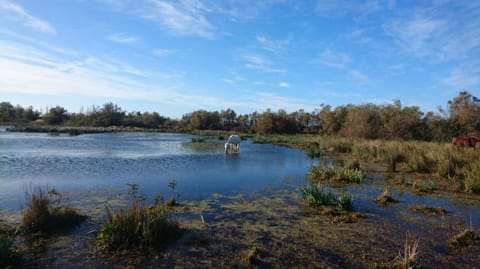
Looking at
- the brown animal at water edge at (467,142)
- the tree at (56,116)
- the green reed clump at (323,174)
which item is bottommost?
the green reed clump at (323,174)

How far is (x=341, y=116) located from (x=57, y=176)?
158 ft

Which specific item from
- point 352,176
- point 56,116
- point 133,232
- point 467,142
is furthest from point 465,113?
point 56,116

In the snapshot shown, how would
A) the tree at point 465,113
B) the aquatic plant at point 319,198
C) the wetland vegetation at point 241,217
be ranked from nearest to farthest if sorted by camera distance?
the wetland vegetation at point 241,217 → the aquatic plant at point 319,198 → the tree at point 465,113

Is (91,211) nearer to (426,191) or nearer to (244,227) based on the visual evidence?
(244,227)

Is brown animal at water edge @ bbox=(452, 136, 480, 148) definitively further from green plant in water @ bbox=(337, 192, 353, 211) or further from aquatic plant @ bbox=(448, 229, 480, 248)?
aquatic plant @ bbox=(448, 229, 480, 248)

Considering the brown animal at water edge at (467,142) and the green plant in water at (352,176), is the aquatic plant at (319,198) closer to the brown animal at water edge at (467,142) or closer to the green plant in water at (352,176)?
the green plant in water at (352,176)

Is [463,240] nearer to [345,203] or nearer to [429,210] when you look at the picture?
[429,210]

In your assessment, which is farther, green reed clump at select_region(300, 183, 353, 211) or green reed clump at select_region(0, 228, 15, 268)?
green reed clump at select_region(300, 183, 353, 211)

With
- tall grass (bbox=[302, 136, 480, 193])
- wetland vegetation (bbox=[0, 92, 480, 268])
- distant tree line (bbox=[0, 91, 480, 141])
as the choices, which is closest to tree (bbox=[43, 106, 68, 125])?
distant tree line (bbox=[0, 91, 480, 141])

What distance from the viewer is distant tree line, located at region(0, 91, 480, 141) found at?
2872 cm

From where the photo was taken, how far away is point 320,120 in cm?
6084

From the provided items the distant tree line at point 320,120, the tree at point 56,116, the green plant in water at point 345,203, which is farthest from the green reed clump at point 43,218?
the tree at point 56,116

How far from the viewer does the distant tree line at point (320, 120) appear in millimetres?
28719

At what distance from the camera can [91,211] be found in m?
6.68
